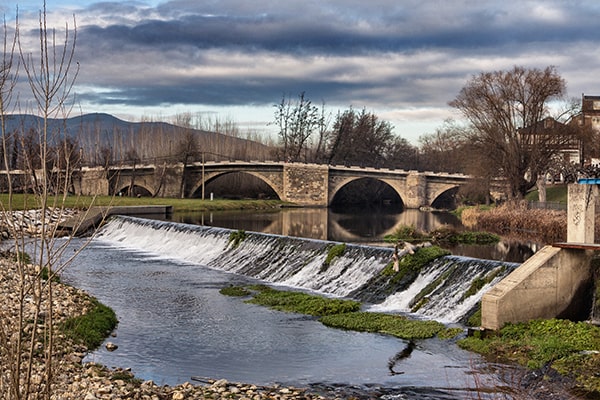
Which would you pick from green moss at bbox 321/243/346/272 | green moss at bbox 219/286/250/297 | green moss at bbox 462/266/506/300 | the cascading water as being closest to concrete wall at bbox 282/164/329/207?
the cascading water

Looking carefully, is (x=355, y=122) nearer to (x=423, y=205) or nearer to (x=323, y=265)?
(x=423, y=205)

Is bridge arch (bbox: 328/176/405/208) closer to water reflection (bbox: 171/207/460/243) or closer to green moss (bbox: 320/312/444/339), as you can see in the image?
water reflection (bbox: 171/207/460/243)

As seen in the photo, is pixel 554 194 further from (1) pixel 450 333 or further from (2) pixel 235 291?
(1) pixel 450 333

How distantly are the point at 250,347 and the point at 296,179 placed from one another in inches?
2275

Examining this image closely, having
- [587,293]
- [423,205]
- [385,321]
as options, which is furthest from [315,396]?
[423,205]

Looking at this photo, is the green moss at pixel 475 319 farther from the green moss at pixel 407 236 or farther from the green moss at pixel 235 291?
the green moss at pixel 407 236

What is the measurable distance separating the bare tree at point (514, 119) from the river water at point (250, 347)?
26.0 m

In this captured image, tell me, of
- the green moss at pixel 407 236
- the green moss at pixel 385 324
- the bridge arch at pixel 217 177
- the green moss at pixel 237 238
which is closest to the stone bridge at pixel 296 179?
the bridge arch at pixel 217 177

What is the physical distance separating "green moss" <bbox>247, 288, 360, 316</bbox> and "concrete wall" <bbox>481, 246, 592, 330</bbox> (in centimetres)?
423

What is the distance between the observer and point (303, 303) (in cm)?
1869

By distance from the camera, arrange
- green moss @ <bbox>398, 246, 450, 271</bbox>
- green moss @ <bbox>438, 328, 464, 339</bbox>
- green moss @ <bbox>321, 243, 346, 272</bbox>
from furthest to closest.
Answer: green moss @ <bbox>321, 243, 346, 272</bbox>, green moss @ <bbox>398, 246, 450, 271</bbox>, green moss @ <bbox>438, 328, 464, 339</bbox>

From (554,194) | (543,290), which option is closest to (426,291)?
(543,290)

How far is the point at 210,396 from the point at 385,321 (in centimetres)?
641

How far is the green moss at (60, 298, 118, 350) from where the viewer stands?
14234mm
